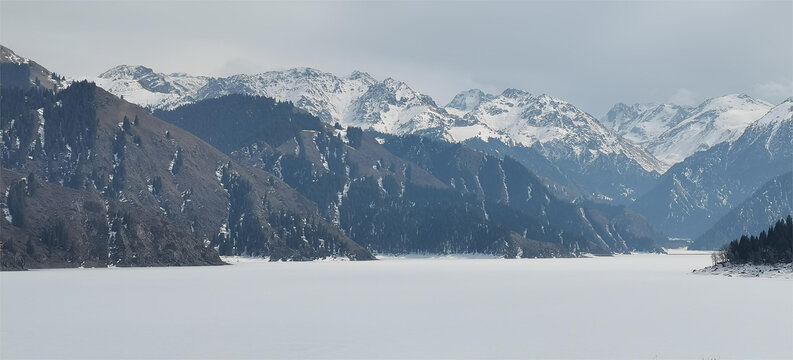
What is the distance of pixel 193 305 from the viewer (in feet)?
393

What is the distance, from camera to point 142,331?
87625 mm

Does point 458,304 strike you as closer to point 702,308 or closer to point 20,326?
point 702,308

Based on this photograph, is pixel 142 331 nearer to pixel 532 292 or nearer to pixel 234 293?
pixel 234 293

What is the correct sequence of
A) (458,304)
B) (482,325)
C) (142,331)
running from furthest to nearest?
1. (458,304)
2. (482,325)
3. (142,331)

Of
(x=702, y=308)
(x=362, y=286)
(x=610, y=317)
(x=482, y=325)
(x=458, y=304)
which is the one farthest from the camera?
(x=362, y=286)

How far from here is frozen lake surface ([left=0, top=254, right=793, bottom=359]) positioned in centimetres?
7450

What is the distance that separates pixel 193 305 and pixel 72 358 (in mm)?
50132

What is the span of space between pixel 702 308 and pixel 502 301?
97.1 ft

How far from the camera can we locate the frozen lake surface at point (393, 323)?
74500 millimetres

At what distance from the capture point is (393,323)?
315 feet

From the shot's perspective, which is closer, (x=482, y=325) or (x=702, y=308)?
(x=482, y=325)

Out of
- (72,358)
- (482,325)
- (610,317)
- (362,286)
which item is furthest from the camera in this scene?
(362,286)

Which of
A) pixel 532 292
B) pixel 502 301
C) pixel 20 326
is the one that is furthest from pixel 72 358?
pixel 532 292

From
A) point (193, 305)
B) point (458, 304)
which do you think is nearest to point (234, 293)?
point (193, 305)
